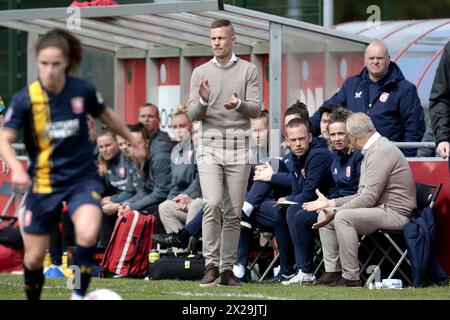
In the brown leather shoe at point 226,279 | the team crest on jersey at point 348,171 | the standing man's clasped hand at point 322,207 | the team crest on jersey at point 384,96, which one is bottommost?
the brown leather shoe at point 226,279

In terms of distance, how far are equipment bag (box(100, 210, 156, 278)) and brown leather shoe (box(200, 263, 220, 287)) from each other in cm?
196

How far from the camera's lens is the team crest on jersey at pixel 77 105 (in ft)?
28.2

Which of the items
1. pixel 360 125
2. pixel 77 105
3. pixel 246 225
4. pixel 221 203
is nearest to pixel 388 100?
pixel 360 125

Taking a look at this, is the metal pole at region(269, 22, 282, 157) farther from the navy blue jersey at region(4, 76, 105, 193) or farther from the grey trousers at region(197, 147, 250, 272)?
the navy blue jersey at region(4, 76, 105, 193)

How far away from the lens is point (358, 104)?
42.2ft

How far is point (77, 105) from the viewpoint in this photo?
8602mm

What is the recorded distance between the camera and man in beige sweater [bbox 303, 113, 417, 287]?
11602 millimetres

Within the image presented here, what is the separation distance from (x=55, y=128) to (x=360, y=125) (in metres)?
4.04

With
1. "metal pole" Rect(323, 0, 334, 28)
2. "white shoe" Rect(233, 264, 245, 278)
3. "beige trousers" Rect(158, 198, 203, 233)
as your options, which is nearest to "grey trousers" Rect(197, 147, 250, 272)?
"white shoe" Rect(233, 264, 245, 278)

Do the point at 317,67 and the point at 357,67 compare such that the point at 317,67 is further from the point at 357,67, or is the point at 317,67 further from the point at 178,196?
the point at 178,196

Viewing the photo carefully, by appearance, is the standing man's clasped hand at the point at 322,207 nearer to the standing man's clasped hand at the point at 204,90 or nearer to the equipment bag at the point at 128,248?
the standing man's clasped hand at the point at 204,90

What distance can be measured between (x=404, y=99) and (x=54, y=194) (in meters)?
4.93

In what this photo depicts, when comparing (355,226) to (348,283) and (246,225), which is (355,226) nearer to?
(348,283)

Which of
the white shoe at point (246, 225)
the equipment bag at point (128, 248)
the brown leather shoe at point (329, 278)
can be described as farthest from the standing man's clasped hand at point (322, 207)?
the equipment bag at point (128, 248)
